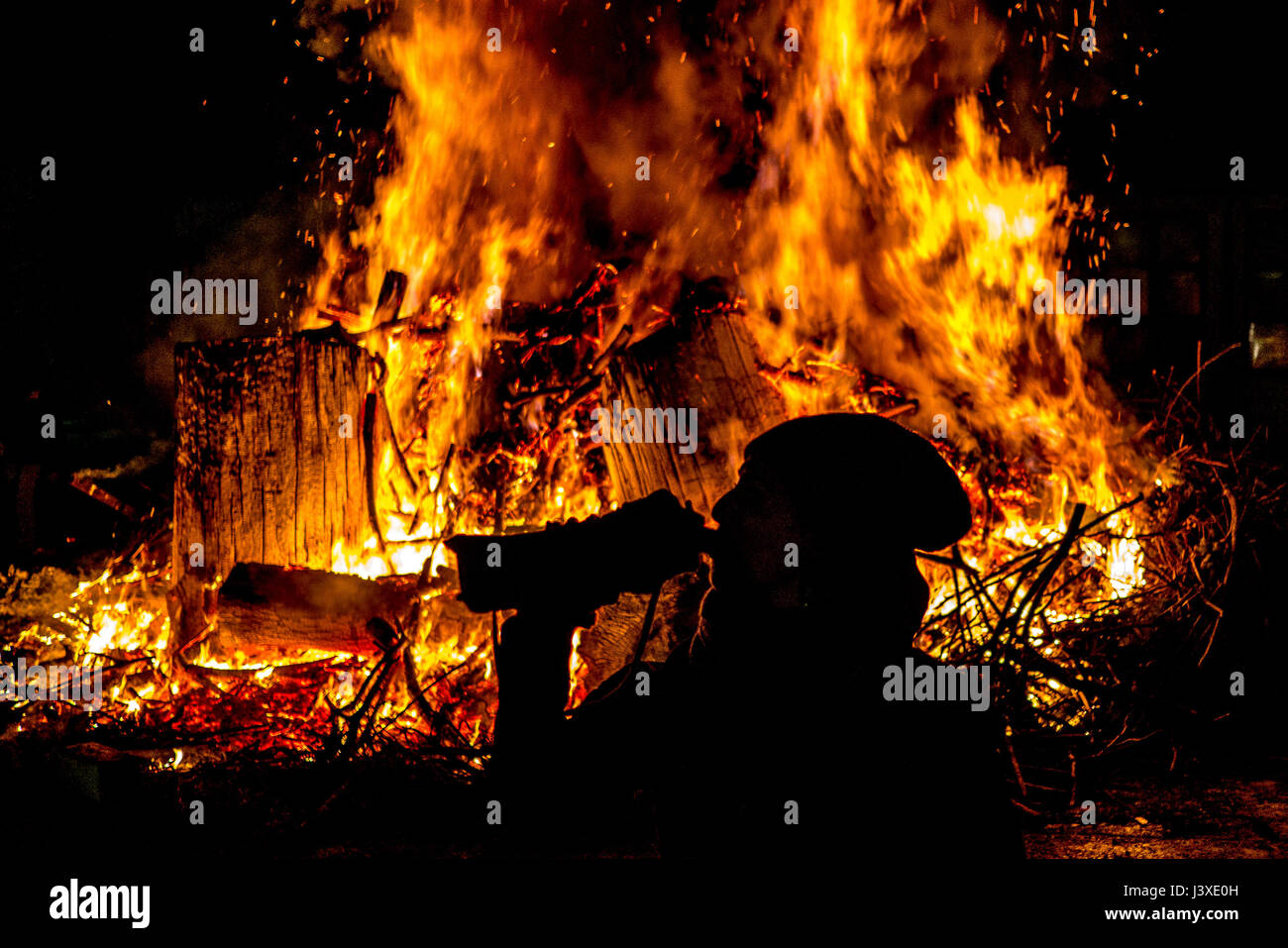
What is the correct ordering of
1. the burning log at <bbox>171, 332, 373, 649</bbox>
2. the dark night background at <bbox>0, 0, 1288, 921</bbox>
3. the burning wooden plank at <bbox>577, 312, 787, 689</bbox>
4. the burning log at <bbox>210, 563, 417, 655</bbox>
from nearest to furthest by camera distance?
the burning log at <bbox>210, 563, 417, 655</bbox> < the burning wooden plank at <bbox>577, 312, 787, 689</bbox> < the burning log at <bbox>171, 332, 373, 649</bbox> < the dark night background at <bbox>0, 0, 1288, 921</bbox>

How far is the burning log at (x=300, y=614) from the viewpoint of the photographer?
150 inches

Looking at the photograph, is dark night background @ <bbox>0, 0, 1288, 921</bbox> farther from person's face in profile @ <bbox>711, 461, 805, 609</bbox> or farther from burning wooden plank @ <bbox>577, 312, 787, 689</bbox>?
person's face in profile @ <bbox>711, 461, 805, 609</bbox>

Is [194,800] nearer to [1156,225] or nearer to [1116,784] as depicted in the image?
[1116,784]

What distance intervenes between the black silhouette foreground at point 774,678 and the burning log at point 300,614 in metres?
2.22

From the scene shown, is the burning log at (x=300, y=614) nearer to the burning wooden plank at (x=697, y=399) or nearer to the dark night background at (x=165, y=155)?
the burning wooden plank at (x=697, y=399)

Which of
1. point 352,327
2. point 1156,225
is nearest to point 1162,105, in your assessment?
point 1156,225

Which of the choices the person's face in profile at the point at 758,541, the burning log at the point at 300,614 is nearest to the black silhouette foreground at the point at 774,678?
the person's face in profile at the point at 758,541

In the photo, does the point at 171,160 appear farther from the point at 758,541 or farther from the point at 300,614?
the point at 758,541

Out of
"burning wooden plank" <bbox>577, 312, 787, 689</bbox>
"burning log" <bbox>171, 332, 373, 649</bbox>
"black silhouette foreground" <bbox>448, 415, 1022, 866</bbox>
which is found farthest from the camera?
"burning log" <bbox>171, 332, 373, 649</bbox>

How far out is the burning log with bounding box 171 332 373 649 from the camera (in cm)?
419

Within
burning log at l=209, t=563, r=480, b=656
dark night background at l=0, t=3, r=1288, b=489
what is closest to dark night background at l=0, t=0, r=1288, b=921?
dark night background at l=0, t=3, r=1288, b=489

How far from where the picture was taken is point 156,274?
7.07 metres

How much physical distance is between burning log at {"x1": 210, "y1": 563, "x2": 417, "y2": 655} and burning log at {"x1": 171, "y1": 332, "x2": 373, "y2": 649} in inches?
11.3

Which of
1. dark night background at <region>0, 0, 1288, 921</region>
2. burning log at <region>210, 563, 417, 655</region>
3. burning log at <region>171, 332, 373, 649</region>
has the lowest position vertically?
burning log at <region>210, 563, 417, 655</region>
